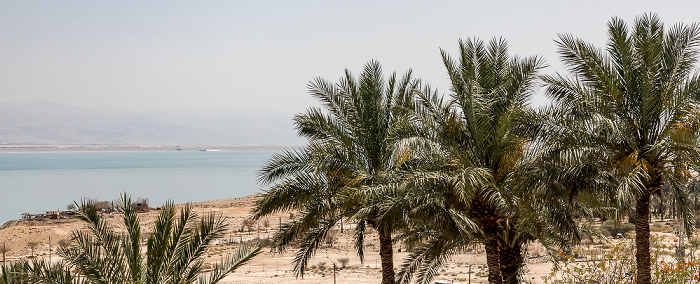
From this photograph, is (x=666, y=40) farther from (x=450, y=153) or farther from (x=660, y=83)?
(x=450, y=153)

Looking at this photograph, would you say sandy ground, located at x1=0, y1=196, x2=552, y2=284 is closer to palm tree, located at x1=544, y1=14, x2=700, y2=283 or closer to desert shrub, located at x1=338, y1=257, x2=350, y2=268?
desert shrub, located at x1=338, y1=257, x2=350, y2=268

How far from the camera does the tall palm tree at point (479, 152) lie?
986 cm

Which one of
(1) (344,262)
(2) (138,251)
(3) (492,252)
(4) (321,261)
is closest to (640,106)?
(3) (492,252)

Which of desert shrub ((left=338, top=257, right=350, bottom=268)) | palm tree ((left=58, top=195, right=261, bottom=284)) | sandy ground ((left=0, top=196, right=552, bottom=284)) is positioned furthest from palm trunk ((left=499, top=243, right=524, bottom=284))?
desert shrub ((left=338, top=257, right=350, bottom=268))

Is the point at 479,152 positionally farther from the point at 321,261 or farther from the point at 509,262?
the point at 321,261

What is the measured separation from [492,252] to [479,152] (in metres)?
1.86

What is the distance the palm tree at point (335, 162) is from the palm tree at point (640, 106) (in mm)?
3642

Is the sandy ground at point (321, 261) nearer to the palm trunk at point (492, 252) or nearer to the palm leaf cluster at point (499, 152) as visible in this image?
the palm leaf cluster at point (499, 152)

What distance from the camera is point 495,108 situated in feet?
36.0

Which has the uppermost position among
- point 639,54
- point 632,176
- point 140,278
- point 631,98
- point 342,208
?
point 639,54

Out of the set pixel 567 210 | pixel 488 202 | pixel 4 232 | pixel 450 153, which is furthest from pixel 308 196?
pixel 4 232

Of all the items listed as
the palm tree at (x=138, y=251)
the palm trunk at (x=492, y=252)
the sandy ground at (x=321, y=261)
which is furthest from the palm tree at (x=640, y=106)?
the sandy ground at (x=321, y=261)

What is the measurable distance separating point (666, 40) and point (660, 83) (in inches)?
29.8

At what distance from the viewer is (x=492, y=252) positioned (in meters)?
10.7
